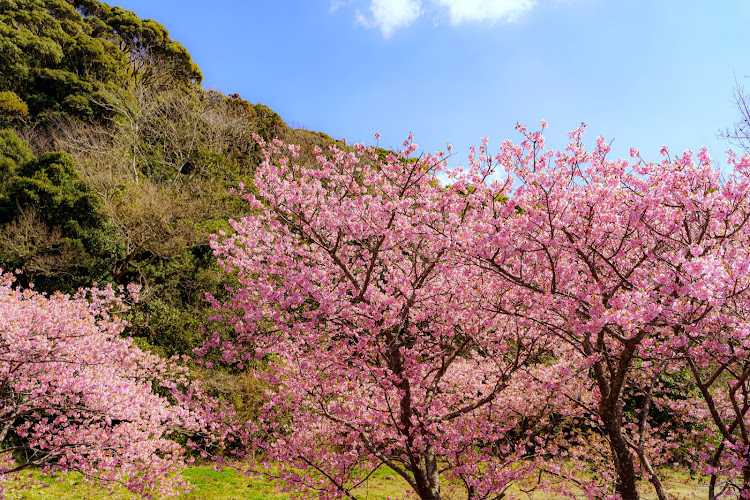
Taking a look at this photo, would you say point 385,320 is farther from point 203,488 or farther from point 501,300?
point 203,488

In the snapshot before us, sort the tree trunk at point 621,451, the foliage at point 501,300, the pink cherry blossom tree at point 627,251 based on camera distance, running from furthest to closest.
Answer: the tree trunk at point 621,451 < the foliage at point 501,300 < the pink cherry blossom tree at point 627,251

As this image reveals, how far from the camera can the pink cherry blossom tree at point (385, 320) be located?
16.6ft

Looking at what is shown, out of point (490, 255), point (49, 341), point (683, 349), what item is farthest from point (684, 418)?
point (49, 341)

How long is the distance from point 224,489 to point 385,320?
25.2 feet

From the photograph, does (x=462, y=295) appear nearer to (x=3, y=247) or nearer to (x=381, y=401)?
(x=381, y=401)

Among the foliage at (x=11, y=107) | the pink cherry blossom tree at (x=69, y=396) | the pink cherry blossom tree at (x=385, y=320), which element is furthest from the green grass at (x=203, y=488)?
the foliage at (x=11, y=107)

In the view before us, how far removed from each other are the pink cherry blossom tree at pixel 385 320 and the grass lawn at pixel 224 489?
2298 mm

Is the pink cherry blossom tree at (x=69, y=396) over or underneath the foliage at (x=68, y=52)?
underneath

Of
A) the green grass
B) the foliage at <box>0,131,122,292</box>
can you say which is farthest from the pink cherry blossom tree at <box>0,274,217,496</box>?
the foliage at <box>0,131,122,292</box>

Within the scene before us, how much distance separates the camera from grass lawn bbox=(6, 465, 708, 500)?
8.34m

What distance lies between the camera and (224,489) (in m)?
9.79

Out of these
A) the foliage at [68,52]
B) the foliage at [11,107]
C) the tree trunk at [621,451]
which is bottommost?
the tree trunk at [621,451]

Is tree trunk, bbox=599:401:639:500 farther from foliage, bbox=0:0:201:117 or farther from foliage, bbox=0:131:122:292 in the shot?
foliage, bbox=0:0:201:117

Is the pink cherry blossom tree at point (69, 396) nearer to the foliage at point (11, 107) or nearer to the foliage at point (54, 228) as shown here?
the foliage at point (54, 228)
